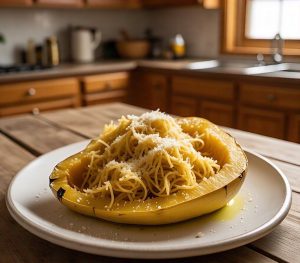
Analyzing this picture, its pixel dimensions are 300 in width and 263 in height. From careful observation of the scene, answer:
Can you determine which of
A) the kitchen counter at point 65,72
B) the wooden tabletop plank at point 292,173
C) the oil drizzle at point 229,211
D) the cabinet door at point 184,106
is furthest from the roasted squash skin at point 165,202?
the cabinet door at point 184,106

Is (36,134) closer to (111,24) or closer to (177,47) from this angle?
(177,47)

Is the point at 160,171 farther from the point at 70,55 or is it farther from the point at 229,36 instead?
the point at 70,55

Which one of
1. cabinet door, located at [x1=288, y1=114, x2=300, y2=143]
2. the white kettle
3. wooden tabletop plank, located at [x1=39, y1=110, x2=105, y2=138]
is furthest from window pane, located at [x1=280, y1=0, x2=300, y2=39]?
wooden tabletop plank, located at [x1=39, y1=110, x2=105, y2=138]

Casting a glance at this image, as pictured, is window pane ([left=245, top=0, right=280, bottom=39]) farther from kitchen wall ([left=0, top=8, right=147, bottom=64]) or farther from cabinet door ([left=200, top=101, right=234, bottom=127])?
kitchen wall ([left=0, top=8, right=147, bottom=64])

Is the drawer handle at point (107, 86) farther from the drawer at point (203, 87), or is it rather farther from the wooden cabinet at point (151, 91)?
the drawer at point (203, 87)

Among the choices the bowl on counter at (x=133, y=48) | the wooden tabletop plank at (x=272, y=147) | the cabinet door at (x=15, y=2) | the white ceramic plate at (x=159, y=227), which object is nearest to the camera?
the white ceramic plate at (x=159, y=227)

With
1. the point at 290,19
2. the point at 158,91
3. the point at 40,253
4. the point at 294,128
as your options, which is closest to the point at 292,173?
the point at 40,253
